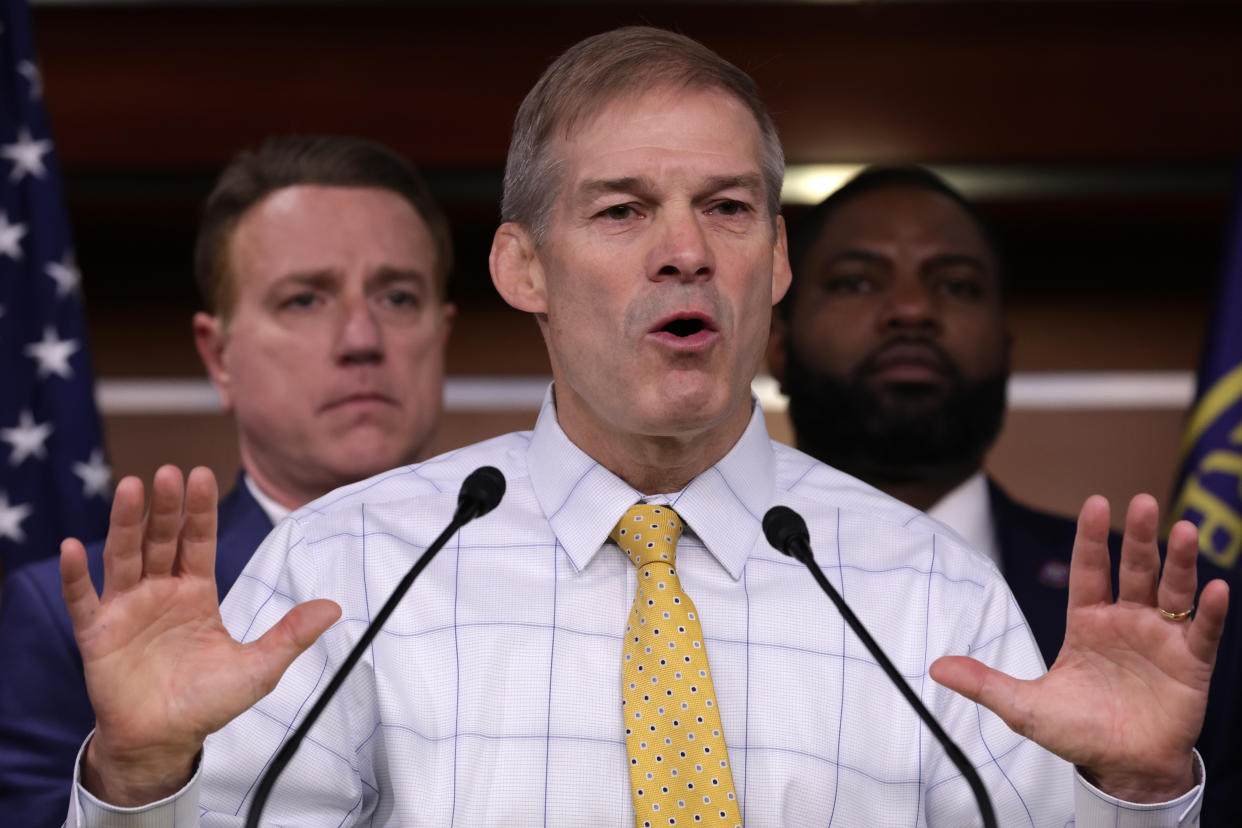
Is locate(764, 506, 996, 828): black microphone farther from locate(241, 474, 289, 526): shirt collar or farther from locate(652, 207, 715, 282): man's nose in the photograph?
locate(241, 474, 289, 526): shirt collar

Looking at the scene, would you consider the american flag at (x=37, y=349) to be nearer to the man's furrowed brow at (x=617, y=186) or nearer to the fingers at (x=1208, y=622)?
the man's furrowed brow at (x=617, y=186)

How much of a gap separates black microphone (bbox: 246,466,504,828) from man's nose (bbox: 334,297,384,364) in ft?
3.50

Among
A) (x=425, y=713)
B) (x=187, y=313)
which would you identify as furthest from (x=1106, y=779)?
(x=187, y=313)

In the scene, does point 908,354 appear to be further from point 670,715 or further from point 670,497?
point 670,715

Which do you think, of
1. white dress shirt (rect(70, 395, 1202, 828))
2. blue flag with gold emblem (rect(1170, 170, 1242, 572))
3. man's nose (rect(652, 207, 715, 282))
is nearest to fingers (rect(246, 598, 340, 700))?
white dress shirt (rect(70, 395, 1202, 828))

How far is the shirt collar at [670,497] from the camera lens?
1.48 metres

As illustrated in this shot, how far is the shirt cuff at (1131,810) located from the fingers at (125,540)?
2.67 ft

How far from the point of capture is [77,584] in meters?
1.21

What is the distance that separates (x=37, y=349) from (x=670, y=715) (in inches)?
70.6

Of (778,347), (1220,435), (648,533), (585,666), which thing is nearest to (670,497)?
(648,533)

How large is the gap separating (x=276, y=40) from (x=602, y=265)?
5.72ft

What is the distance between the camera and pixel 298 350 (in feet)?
7.64

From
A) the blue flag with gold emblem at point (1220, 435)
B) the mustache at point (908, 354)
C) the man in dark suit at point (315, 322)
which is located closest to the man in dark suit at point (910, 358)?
the mustache at point (908, 354)

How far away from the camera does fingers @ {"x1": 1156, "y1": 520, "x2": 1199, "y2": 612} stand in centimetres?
120
